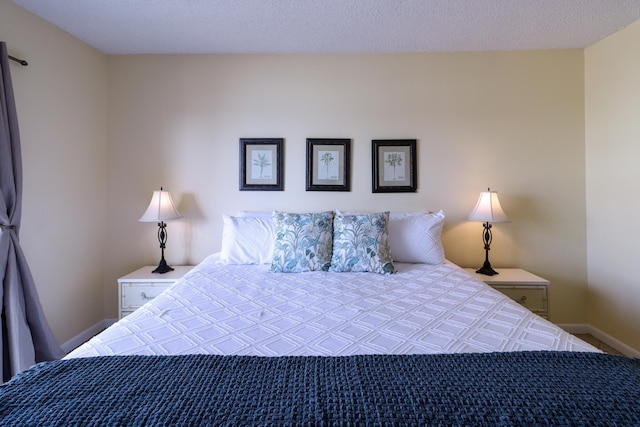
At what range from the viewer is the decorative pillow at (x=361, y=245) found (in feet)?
6.68

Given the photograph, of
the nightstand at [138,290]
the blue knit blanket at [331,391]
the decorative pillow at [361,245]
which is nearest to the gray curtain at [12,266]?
the nightstand at [138,290]

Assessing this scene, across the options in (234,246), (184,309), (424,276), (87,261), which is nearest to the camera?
(184,309)

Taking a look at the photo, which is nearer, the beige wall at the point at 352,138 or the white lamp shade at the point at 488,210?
the white lamp shade at the point at 488,210

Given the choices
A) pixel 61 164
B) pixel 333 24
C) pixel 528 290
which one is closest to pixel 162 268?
pixel 61 164

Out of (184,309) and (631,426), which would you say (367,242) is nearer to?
(184,309)

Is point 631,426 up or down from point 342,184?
down

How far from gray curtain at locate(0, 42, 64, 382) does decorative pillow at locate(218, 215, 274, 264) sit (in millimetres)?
1169

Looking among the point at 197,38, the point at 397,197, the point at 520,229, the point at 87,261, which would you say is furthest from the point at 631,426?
the point at 87,261

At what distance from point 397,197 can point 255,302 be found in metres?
1.70

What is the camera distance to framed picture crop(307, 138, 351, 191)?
2674 millimetres

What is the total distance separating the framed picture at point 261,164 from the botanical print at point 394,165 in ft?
3.18

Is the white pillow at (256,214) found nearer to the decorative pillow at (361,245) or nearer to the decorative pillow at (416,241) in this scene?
the decorative pillow at (361,245)

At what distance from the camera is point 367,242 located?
2.08 metres

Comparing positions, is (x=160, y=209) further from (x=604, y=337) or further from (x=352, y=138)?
(x=604, y=337)
